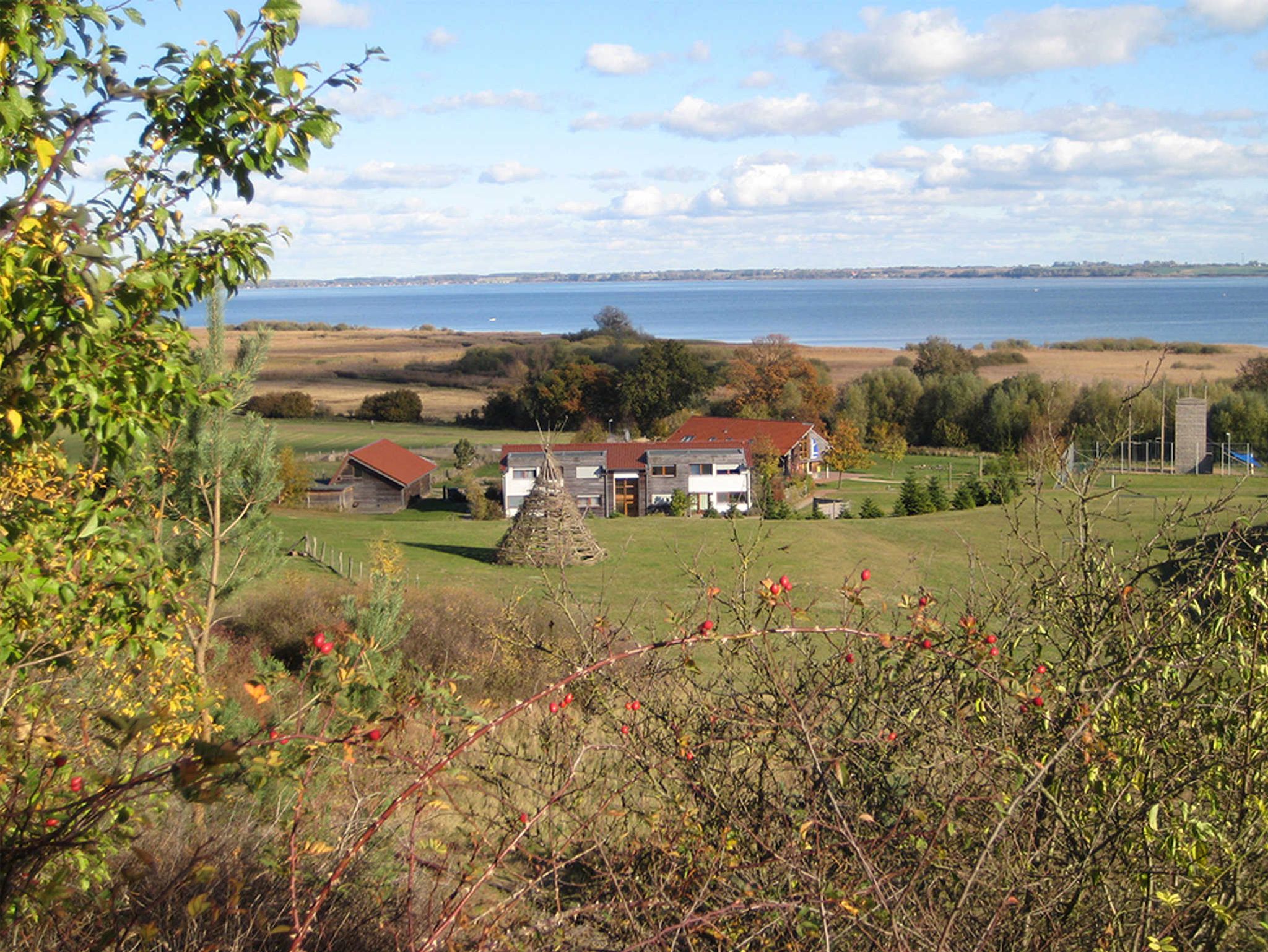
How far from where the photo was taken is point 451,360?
9906cm

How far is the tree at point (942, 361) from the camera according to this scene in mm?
71438

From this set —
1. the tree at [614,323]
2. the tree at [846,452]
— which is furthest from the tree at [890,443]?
the tree at [614,323]

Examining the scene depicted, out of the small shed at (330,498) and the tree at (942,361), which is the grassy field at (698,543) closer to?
the small shed at (330,498)

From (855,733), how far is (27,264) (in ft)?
9.86

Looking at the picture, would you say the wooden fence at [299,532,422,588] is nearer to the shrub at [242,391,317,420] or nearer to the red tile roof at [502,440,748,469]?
the red tile roof at [502,440,748,469]

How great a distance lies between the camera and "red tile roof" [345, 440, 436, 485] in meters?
42.9

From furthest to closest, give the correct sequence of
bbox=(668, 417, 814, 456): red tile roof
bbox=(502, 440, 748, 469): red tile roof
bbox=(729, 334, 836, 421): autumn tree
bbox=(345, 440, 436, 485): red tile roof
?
bbox=(729, 334, 836, 421): autumn tree
bbox=(668, 417, 814, 456): red tile roof
bbox=(345, 440, 436, 485): red tile roof
bbox=(502, 440, 748, 469): red tile roof

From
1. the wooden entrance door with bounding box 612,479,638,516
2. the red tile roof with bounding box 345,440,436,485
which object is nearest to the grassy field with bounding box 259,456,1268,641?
the red tile roof with bounding box 345,440,436,485

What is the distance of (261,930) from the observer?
3168mm

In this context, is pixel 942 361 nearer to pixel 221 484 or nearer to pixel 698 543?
pixel 698 543

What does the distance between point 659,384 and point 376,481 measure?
25.0 m

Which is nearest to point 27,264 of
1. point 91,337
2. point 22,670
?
point 91,337

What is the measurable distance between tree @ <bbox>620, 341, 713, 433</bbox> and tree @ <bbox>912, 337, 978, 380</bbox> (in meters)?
15.1

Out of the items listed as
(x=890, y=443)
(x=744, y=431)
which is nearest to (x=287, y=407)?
(x=744, y=431)
